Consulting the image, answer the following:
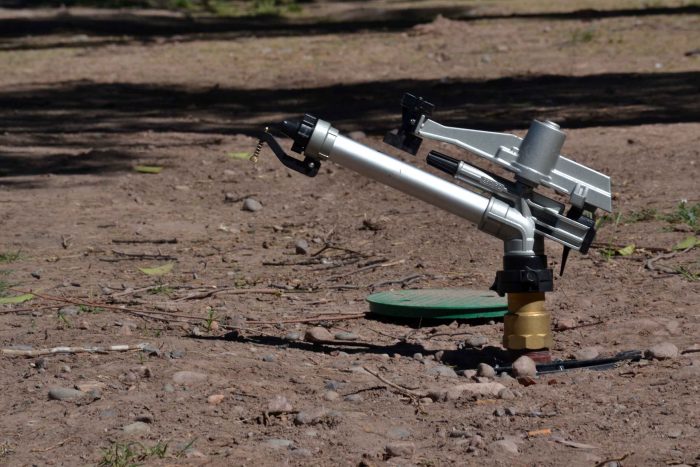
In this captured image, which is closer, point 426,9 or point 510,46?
point 510,46

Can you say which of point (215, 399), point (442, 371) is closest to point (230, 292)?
point (442, 371)

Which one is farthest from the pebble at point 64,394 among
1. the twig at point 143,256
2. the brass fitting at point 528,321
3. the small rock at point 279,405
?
the twig at point 143,256

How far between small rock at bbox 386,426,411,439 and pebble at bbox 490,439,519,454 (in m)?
0.25

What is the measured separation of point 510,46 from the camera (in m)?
12.2

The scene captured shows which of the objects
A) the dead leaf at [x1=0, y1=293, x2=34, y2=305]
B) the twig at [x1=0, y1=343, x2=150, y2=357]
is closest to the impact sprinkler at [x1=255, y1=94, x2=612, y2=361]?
the twig at [x1=0, y1=343, x2=150, y2=357]

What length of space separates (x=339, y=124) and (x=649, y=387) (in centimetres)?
524

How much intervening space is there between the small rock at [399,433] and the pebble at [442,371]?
1.65 ft

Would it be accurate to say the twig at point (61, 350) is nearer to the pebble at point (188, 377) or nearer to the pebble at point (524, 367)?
the pebble at point (188, 377)

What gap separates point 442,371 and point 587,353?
1.57 feet

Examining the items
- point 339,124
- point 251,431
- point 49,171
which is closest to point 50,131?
point 49,171

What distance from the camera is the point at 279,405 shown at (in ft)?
10.7

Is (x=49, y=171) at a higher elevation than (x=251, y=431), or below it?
below

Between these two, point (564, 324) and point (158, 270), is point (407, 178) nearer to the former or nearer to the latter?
point (564, 324)

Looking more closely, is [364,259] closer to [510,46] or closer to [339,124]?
[339,124]
